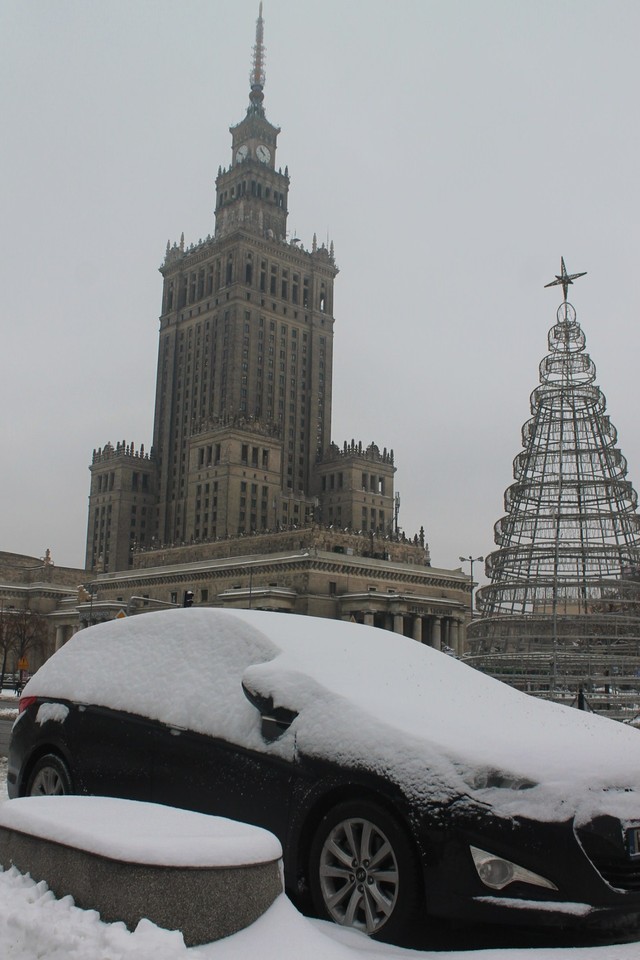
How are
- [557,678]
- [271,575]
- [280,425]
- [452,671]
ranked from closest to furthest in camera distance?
[452,671], [557,678], [271,575], [280,425]

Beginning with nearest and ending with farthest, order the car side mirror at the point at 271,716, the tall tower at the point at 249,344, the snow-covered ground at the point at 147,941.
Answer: the snow-covered ground at the point at 147,941
the car side mirror at the point at 271,716
the tall tower at the point at 249,344

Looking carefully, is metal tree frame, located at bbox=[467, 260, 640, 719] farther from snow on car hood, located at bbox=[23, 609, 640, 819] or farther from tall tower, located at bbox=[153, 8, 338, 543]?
tall tower, located at bbox=[153, 8, 338, 543]

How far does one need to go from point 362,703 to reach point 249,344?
111328 mm

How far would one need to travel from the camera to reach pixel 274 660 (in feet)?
18.7

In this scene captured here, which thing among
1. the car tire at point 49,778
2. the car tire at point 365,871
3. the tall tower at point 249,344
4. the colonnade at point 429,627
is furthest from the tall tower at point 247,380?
the car tire at point 365,871

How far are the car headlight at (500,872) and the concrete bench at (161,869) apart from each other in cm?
101

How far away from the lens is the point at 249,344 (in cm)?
11438

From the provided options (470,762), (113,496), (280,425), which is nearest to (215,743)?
(470,762)

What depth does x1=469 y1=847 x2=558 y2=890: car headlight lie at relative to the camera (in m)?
4.25

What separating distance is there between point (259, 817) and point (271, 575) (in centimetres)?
7026

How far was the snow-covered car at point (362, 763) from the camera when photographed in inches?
169

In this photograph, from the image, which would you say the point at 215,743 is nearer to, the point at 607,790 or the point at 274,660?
the point at 274,660

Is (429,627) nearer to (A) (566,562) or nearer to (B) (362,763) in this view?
(A) (566,562)

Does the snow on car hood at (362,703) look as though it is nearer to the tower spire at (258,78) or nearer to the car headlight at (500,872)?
the car headlight at (500,872)
